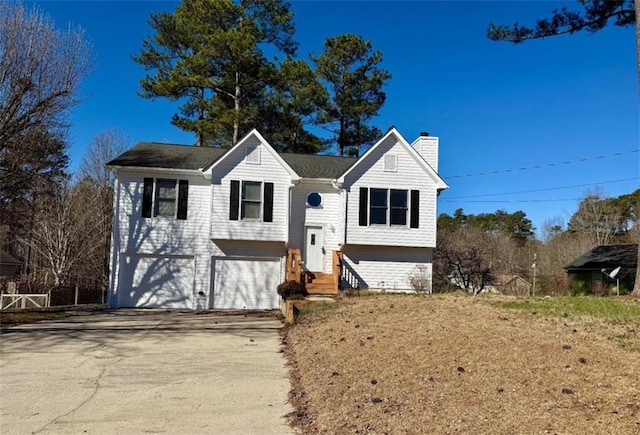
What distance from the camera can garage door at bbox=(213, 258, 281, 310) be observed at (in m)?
18.7

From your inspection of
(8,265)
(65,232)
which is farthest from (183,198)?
(8,265)

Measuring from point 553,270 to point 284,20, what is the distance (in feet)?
103

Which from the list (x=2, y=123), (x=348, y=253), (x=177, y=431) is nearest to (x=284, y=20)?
(x=348, y=253)

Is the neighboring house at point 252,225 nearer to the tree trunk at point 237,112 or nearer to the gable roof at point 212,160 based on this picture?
the gable roof at point 212,160

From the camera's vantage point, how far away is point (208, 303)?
18.4 m

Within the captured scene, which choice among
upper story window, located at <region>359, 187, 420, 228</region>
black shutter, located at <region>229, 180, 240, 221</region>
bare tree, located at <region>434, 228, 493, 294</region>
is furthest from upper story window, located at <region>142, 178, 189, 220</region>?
bare tree, located at <region>434, 228, 493, 294</region>

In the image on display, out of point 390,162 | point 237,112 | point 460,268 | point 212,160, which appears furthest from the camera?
point 237,112

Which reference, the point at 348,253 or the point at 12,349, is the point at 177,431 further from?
the point at 348,253

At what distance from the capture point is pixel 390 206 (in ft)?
61.4

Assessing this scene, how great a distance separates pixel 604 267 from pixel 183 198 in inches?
828

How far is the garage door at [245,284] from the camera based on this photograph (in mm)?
18656

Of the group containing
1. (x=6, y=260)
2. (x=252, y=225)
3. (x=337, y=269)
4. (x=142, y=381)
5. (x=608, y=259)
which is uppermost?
(x=252, y=225)

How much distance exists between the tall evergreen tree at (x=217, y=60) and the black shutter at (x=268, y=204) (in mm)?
8977

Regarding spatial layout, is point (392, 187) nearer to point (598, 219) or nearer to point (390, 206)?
point (390, 206)
